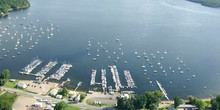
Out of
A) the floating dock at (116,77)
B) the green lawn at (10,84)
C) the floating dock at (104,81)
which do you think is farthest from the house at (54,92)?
the floating dock at (116,77)

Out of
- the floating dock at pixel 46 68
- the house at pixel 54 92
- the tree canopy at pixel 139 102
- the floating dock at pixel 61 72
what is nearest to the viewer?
the tree canopy at pixel 139 102

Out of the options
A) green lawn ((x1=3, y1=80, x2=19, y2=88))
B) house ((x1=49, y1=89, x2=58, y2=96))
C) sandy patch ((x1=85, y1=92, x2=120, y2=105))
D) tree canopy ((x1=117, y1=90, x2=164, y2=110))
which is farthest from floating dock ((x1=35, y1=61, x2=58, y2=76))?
tree canopy ((x1=117, y1=90, x2=164, y2=110))

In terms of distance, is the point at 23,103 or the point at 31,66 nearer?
the point at 23,103

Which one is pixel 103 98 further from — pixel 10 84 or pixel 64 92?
pixel 10 84

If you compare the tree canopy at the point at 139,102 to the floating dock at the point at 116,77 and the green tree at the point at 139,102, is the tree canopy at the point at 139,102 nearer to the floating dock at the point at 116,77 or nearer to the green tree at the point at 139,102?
the green tree at the point at 139,102

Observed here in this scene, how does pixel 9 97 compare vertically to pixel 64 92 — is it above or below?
below

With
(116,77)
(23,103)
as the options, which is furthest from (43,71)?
(116,77)

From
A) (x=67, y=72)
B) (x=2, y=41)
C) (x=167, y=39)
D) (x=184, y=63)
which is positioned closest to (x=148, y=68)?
(x=184, y=63)

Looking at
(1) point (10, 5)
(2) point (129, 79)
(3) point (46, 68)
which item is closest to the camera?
(2) point (129, 79)
